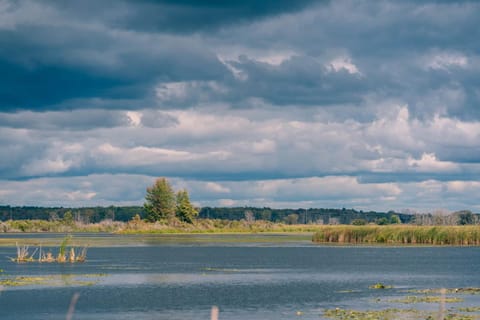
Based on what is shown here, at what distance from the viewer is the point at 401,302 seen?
42688 millimetres

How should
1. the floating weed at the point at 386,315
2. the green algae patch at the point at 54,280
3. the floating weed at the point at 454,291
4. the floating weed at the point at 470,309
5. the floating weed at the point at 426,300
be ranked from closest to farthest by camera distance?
the floating weed at the point at 386,315 → the floating weed at the point at 470,309 → the floating weed at the point at 426,300 → the floating weed at the point at 454,291 → the green algae patch at the point at 54,280

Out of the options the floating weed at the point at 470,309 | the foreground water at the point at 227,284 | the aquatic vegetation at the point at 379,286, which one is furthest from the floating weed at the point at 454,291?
the floating weed at the point at 470,309

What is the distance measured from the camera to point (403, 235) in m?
116

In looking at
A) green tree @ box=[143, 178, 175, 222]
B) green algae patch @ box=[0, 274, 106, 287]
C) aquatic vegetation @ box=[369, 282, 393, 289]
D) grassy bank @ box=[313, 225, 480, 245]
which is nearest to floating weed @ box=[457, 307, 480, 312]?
aquatic vegetation @ box=[369, 282, 393, 289]

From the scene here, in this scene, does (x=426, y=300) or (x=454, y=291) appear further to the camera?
(x=454, y=291)

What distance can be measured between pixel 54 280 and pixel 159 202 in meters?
141

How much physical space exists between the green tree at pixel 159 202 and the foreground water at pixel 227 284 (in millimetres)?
109283

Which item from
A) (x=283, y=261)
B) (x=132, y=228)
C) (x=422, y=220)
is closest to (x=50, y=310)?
(x=283, y=261)

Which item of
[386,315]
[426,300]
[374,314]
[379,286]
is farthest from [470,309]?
[379,286]

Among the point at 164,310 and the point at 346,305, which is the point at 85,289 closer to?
the point at 164,310

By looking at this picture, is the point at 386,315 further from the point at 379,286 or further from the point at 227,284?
the point at 227,284

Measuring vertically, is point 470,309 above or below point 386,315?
above

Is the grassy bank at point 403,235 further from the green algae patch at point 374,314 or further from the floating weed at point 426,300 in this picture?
the green algae patch at point 374,314

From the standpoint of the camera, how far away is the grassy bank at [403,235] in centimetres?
10788
